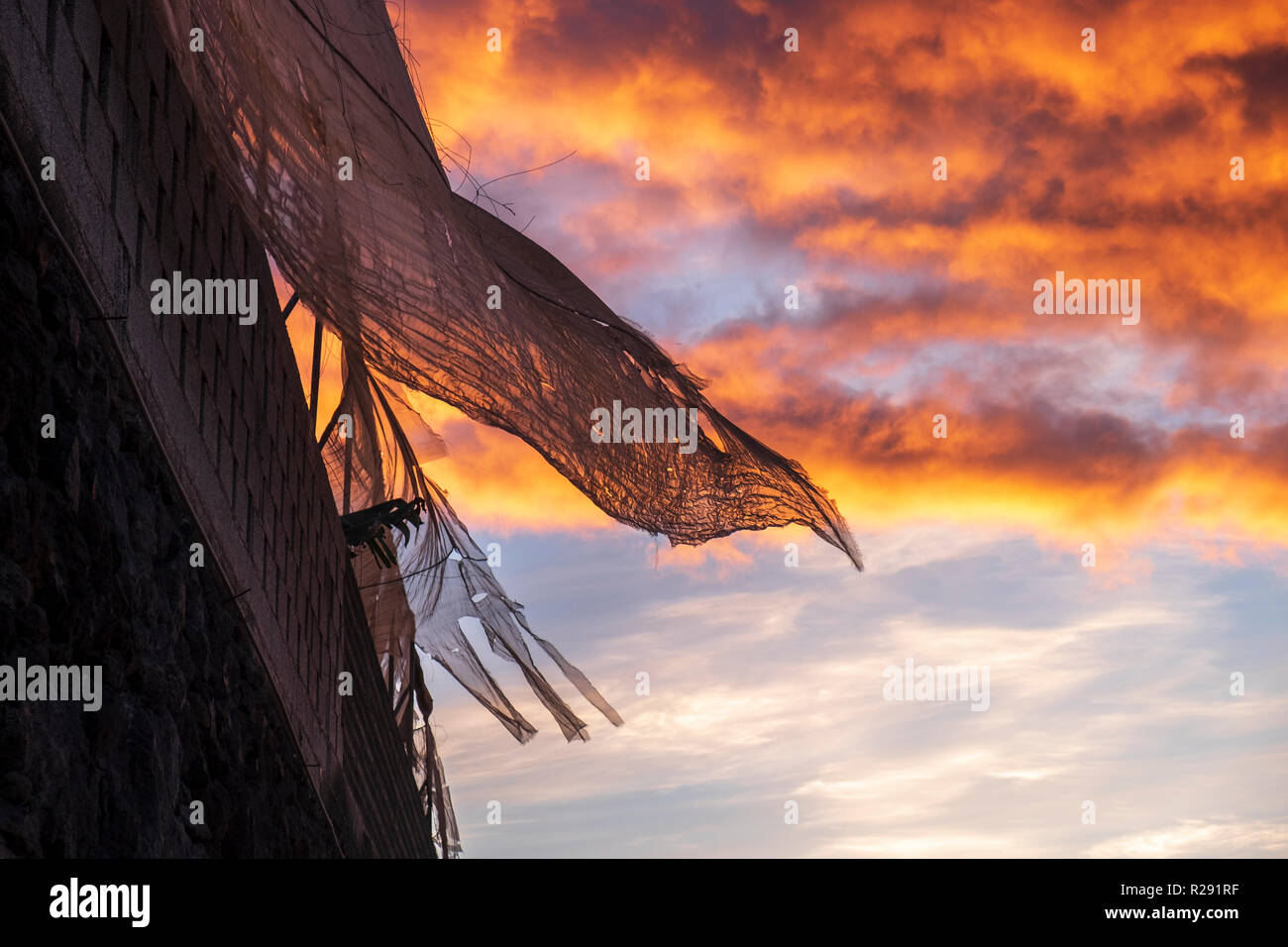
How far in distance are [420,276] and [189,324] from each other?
0.77 metres

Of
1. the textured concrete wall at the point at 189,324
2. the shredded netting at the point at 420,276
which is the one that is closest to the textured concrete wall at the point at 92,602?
the textured concrete wall at the point at 189,324

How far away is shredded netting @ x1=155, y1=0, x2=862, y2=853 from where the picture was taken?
11.6 ft

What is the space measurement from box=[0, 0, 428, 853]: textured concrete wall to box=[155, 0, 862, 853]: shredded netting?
0.67 ft

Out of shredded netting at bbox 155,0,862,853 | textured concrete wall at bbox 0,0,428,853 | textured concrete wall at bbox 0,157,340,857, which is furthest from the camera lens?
shredded netting at bbox 155,0,862,853

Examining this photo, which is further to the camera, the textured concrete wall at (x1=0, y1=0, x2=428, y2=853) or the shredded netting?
the shredded netting

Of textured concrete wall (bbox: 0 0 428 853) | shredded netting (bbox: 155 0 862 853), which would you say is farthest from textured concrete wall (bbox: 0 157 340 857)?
shredded netting (bbox: 155 0 862 853)

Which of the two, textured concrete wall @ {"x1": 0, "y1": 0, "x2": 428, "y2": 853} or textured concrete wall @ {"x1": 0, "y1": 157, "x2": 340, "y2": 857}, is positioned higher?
textured concrete wall @ {"x1": 0, "y1": 0, "x2": 428, "y2": 853}

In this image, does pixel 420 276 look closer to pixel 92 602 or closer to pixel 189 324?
pixel 189 324

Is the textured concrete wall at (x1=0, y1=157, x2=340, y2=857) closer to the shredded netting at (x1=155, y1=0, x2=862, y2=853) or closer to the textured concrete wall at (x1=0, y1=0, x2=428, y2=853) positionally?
the textured concrete wall at (x1=0, y1=0, x2=428, y2=853)

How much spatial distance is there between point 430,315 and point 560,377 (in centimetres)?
75

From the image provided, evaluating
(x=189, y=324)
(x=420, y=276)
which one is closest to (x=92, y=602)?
(x=189, y=324)

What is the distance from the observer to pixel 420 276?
415 cm

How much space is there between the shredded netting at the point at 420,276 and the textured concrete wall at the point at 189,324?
20 centimetres
